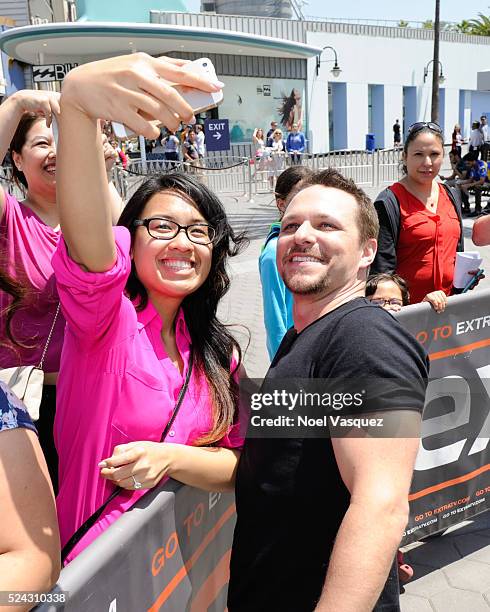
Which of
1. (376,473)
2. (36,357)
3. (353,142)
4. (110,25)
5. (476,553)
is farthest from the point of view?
(353,142)

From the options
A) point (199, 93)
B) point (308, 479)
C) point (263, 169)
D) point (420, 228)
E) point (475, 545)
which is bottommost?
point (475, 545)

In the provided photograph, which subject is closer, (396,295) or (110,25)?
(396,295)

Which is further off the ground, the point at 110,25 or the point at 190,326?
the point at 110,25

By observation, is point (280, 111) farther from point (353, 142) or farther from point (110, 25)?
point (110, 25)

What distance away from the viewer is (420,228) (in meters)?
3.67

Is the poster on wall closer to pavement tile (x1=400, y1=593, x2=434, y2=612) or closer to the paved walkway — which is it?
the paved walkway

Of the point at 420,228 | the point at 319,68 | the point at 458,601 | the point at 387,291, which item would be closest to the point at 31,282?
the point at 387,291

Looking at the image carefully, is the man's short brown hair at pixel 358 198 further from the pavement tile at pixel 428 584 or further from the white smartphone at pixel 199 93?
the pavement tile at pixel 428 584

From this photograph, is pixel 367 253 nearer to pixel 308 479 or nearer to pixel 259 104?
pixel 308 479

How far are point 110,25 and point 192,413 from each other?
84.0ft

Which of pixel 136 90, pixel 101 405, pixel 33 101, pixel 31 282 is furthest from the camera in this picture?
pixel 31 282

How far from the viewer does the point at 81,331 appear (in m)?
1.65

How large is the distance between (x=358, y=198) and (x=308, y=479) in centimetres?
81

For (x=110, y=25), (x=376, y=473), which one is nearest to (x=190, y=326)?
(x=376, y=473)
